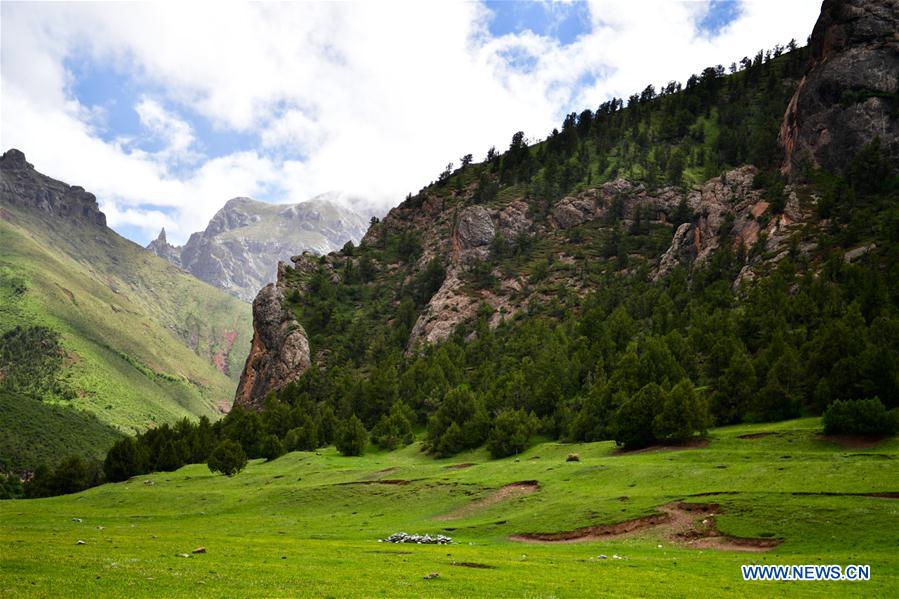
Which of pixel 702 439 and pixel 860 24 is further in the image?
pixel 860 24

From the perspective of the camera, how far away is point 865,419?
63.3m

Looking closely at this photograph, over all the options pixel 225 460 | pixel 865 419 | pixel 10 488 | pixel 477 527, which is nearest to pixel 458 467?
pixel 477 527

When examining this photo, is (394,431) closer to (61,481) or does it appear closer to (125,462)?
(125,462)

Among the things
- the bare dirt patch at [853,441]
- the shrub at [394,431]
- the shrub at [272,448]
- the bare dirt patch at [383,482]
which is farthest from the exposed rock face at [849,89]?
the shrub at [272,448]

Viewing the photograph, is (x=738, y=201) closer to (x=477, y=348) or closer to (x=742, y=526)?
(x=477, y=348)

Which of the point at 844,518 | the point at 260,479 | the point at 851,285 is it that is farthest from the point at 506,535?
the point at 851,285

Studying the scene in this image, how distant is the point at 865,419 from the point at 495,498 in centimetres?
4053

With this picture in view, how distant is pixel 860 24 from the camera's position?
168 meters

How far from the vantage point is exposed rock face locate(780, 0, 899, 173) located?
516 ft

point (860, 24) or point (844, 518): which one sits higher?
point (860, 24)

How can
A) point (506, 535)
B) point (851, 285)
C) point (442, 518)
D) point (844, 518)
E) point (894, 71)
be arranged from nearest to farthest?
point (844, 518) → point (506, 535) → point (442, 518) → point (851, 285) → point (894, 71)

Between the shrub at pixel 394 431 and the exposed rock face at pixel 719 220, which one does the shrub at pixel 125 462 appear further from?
the exposed rock face at pixel 719 220

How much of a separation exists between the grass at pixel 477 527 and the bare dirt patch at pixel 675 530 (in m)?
0.81

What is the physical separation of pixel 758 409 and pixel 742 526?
50.2m
